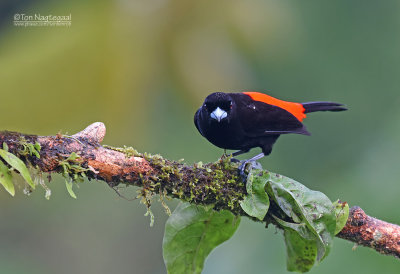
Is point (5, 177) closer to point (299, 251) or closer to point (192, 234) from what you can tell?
point (192, 234)

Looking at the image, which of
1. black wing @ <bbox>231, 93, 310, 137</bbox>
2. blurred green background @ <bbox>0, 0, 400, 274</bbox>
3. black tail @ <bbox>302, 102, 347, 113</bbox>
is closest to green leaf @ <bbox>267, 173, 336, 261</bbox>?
black wing @ <bbox>231, 93, 310, 137</bbox>

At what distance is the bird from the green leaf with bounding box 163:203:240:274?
2.70ft

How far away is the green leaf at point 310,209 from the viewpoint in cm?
296

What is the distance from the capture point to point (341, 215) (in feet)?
10.0

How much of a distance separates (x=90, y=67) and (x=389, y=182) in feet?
11.1

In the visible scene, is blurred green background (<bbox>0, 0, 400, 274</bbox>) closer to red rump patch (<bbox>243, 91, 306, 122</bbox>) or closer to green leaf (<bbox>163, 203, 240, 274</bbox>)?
red rump patch (<bbox>243, 91, 306, 122</bbox>)

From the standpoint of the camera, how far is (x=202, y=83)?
6465 millimetres

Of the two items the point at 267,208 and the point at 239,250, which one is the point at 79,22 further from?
the point at 267,208

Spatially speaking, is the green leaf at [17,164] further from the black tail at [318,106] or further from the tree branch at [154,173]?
the black tail at [318,106]

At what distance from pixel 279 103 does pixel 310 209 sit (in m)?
1.60

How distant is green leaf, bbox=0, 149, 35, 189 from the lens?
246 cm

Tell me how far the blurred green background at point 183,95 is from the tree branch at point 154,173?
1.14 meters

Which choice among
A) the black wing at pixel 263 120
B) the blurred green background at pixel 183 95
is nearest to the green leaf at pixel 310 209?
the black wing at pixel 263 120

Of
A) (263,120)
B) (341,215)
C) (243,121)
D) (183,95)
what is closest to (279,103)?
(263,120)
